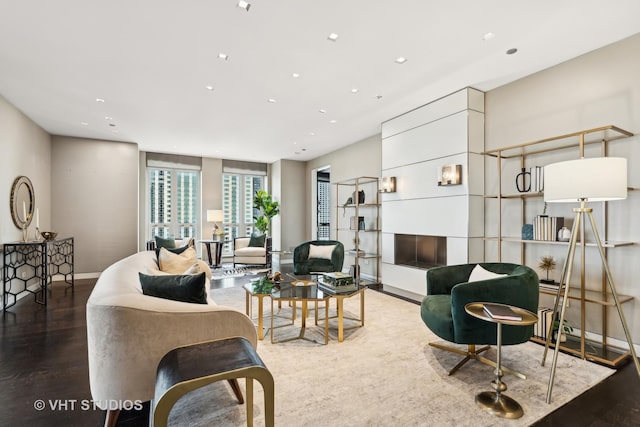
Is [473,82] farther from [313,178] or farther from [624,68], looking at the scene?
[313,178]

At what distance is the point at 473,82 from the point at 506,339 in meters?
3.06

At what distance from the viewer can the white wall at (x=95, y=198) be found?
20.8 feet

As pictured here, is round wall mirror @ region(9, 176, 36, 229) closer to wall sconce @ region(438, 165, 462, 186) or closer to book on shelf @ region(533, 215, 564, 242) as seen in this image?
wall sconce @ region(438, 165, 462, 186)

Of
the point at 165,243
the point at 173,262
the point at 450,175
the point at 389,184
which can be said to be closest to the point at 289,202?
the point at 165,243

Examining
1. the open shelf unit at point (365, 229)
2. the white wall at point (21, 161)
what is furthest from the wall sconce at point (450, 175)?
the white wall at point (21, 161)

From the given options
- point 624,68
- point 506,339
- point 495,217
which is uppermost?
point 624,68

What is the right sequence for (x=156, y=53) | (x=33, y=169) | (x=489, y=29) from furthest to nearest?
1. (x=33, y=169)
2. (x=156, y=53)
3. (x=489, y=29)

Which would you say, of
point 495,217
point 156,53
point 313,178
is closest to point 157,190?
point 313,178

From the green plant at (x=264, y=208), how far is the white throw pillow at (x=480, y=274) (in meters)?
6.43

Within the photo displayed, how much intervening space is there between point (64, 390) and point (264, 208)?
6742 millimetres

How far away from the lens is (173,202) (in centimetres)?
841

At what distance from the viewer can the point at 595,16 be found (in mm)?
2596

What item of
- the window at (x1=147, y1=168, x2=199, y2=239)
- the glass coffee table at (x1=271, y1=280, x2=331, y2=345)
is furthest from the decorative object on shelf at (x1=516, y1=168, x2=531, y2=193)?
the window at (x1=147, y1=168, x2=199, y2=239)

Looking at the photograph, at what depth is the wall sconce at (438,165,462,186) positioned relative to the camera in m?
4.05
